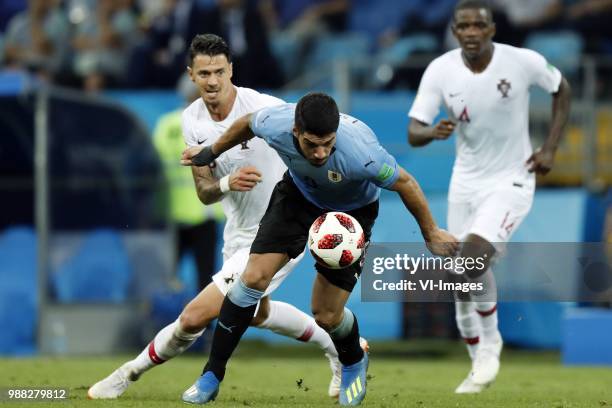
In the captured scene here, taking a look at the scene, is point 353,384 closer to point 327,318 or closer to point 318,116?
point 327,318

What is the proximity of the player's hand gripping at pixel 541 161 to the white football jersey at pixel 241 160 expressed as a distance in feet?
7.29

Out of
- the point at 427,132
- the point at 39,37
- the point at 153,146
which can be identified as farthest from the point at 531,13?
the point at 427,132

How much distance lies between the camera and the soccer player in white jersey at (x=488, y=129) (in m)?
10.1

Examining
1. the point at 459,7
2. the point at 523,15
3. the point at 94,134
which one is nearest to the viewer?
the point at 459,7

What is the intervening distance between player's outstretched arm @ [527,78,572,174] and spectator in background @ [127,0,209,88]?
7.69 metres

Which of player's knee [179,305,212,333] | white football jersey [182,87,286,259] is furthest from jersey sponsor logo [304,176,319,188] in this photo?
player's knee [179,305,212,333]

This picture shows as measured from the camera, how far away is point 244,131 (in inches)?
313

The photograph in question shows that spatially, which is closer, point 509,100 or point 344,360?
point 344,360

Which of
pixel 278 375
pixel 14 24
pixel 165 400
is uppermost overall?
pixel 14 24

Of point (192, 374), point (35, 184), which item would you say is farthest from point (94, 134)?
point (192, 374)

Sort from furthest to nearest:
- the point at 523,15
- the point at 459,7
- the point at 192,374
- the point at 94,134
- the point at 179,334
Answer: the point at 523,15 → the point at 94,134 → the point at 192,374 → the point at 459,7 → the point at 179,334

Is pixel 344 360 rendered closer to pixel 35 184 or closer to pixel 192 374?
pixel 192 374

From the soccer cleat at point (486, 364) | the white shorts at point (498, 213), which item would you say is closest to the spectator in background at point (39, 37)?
the white shorts at point (498, 213)

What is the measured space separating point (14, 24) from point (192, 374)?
9225 millimetres
